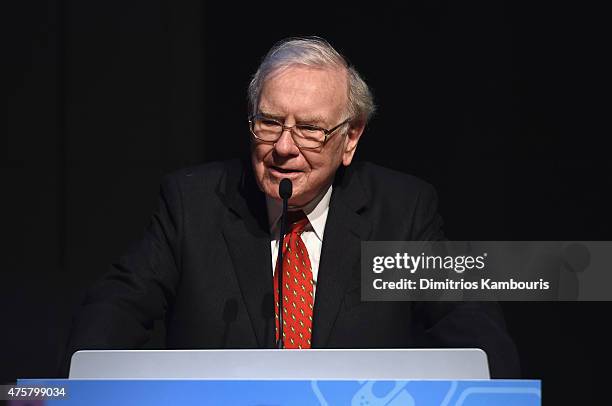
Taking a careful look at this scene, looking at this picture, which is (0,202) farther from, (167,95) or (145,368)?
(145,368)

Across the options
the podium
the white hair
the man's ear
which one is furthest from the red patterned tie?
the podium

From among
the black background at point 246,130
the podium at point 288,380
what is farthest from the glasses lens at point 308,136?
the black background at point 246,130

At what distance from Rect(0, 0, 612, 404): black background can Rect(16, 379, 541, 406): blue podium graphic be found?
2114 mm

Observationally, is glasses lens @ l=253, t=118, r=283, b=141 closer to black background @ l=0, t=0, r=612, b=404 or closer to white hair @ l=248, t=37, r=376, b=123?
white hair @ l=248, t=37, r=376, b=123

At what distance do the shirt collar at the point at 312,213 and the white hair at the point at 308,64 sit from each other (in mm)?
204

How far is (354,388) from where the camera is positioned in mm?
1236

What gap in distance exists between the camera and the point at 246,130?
3424 mm

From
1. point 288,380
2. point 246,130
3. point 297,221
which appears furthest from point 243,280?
point 246,130

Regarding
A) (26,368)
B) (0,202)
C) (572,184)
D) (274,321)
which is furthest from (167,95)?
(274,321)

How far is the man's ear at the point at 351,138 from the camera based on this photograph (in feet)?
7.20

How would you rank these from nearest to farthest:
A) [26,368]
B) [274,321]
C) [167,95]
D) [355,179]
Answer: [274,321] < [355,179] < [26,368] < [167,95]

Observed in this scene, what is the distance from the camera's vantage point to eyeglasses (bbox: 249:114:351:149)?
6.68ft

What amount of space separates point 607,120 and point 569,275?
1.73 feet

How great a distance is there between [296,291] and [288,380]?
0.85 meters
